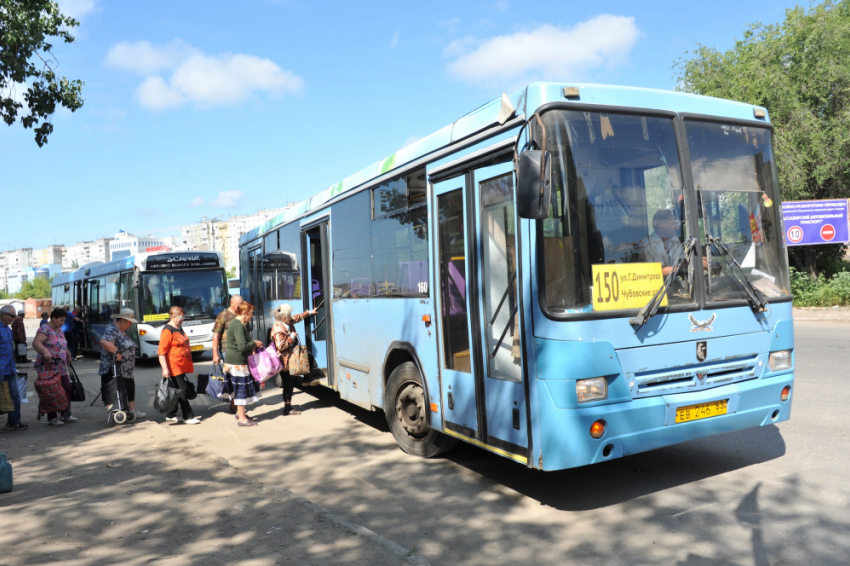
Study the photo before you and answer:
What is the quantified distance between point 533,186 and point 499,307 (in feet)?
3.93

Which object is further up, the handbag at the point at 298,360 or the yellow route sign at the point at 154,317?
the yellow route sign at the point at 154,317

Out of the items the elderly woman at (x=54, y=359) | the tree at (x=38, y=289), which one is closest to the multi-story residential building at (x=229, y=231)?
the tree at (x=38, y=289)

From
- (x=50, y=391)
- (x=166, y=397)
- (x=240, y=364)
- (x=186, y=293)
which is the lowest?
(x=166, y=397)

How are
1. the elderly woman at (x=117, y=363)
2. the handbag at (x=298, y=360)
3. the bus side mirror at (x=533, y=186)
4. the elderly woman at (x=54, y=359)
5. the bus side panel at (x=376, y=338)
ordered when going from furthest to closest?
the elderly woman at (x=54, y=359) → the handbag at (x=298, y=360) → the elderly woman at (x=117, y=363) → the bus side panel at (x=376, y=338) → the bus side mirror at (x=533, y=186)

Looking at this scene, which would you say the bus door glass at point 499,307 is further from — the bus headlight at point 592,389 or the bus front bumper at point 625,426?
the bus headlight at point 592,389

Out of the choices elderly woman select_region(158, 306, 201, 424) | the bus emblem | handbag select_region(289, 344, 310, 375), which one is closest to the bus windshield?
elderly woman select_region(158, 306, 201, 424)

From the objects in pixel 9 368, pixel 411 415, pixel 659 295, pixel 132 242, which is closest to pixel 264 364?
pixel 411 415

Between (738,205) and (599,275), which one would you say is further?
(738,205)

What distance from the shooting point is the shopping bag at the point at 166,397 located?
9.60 metres

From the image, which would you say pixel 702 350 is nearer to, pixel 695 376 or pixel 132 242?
pixel 695 376

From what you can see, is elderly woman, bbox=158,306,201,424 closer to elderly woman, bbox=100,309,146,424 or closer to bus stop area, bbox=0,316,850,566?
elderly woman, bbox=100,309,146,424

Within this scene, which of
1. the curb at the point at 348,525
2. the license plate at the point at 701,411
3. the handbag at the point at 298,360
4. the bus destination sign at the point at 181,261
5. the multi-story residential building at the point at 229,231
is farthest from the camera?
the multi-story residential building at the point at 229,231

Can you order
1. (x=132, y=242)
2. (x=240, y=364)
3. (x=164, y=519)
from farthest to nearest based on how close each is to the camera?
(x=132, y=242) → (x=240, y=364) → (x=164, y=519)

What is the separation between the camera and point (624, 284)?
481cm
